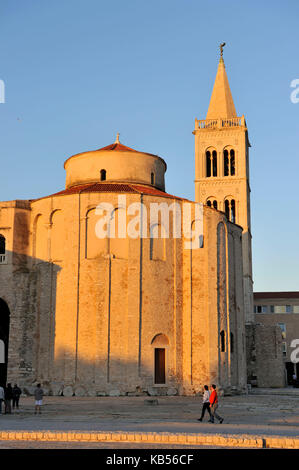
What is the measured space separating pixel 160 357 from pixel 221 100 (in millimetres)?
39332

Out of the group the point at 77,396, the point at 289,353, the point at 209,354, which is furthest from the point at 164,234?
the point at 289,353

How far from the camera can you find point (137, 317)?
3503 cm

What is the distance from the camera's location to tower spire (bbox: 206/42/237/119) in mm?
66125

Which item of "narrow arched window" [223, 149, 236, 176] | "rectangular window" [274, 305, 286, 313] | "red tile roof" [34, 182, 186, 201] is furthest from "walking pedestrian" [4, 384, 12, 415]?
"rectangular window" [274, 305, 286, 313]

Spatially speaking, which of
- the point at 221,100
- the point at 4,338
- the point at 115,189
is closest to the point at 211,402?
the point at 115,189

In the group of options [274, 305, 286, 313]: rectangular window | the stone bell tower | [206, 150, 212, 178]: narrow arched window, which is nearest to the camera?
the stone bell tower

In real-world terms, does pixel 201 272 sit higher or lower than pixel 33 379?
higher

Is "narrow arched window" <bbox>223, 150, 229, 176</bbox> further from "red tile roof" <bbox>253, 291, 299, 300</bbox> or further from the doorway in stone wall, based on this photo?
the doorway in stone wall

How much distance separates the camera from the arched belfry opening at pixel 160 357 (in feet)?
116

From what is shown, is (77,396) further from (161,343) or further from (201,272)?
(201,272)

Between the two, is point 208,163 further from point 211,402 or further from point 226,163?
point 211,402

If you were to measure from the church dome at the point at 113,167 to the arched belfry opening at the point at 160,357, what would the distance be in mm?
11599

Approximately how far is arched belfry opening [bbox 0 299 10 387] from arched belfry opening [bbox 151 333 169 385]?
960 cm

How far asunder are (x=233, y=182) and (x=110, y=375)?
33954 mm
